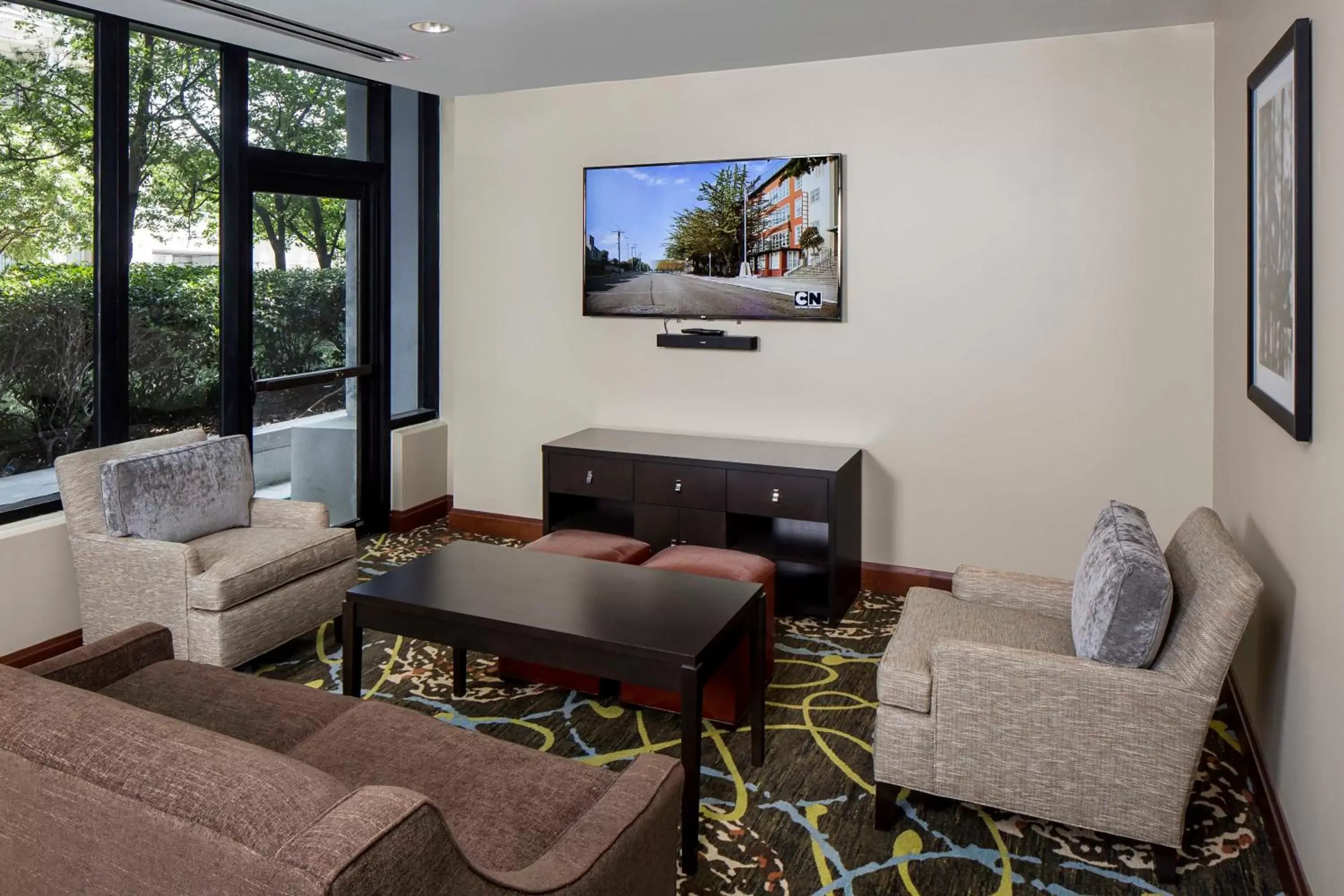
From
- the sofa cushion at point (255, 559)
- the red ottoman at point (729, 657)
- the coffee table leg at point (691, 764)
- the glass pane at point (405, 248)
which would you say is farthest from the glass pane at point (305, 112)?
the coffee table leg at point (691, 764)

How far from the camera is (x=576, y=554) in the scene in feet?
12.2

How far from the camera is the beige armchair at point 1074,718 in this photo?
7.50 feet

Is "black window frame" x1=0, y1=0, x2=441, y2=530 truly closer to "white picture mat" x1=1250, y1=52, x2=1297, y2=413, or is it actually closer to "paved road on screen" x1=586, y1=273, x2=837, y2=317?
"paved road on screen" x1=586, y1=273, x2=837, y2=317

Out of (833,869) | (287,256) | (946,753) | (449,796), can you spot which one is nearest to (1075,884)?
(946,753)

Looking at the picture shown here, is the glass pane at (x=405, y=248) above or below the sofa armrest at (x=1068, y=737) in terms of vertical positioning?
above

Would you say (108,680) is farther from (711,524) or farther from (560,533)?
(711,524)

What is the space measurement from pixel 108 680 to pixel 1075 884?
7.68ft

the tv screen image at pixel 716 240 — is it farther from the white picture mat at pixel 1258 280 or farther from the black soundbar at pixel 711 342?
the white picture mat at pixel 1258 280

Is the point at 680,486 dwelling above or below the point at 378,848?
above

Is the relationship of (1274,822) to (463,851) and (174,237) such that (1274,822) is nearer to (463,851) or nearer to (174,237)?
(463,851)

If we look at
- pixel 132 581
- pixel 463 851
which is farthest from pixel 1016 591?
pixel 132 581

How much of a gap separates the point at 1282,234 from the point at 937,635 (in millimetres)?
1380

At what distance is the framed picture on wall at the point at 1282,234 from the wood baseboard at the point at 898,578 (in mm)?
1708

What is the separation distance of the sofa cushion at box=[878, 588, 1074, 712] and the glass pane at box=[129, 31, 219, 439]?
10.5 feet
